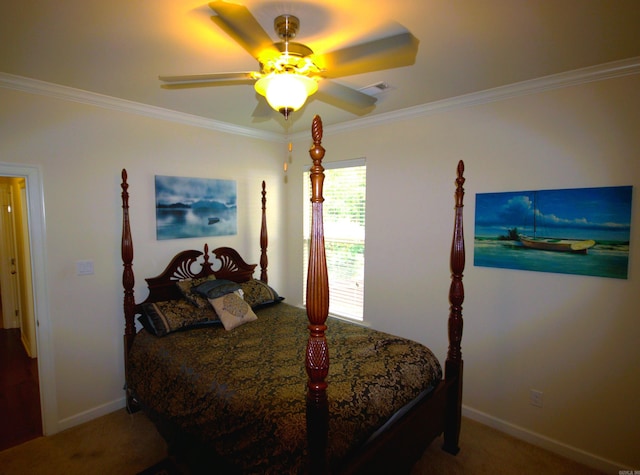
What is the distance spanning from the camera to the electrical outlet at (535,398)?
2.54m

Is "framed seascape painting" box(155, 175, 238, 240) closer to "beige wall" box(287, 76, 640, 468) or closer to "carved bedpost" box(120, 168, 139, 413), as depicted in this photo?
"carved bedpost" box(120, 168, 139, 413)

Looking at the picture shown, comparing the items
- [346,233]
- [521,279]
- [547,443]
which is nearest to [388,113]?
[346,233]

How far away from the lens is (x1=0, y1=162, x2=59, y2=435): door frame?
2.47m

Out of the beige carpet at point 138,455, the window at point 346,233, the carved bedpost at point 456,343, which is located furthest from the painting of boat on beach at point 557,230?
the beige carpet at point 138,455

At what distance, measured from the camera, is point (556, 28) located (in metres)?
1.73

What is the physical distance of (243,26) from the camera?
1332mm

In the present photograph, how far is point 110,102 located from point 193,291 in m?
1.79

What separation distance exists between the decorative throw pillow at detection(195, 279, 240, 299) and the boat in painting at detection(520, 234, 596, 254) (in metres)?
2.54

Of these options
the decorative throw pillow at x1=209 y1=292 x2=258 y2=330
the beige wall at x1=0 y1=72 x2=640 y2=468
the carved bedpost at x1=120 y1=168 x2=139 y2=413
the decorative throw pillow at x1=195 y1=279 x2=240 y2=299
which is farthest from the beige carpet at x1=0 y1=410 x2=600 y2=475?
the decorative throw pillow at x1=195 y1=279 x2=240 y2=299

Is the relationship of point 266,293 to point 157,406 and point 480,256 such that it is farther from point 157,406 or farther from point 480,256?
point 480,256

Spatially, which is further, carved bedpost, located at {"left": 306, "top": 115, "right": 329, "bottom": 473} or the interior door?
the interior door

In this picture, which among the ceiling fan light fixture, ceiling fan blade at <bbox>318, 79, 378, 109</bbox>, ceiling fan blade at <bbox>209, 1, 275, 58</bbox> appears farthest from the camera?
ceiling fan blade at <bbox>318, 79, 378, 109</bbox>

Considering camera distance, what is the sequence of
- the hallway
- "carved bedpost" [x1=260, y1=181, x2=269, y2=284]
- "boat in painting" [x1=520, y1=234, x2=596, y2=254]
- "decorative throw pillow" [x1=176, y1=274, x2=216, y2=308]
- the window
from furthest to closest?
"carved bedpost" [x1=260, y1=181, x2=269, y2=284], the window, "decorative throw pillow" [x1=176, y1=274, x2=216, y2=308], the hallway, "boat in painting" [x1=520, y1=234, x2=596, y2=254]

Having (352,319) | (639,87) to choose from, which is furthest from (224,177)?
(639,87)
